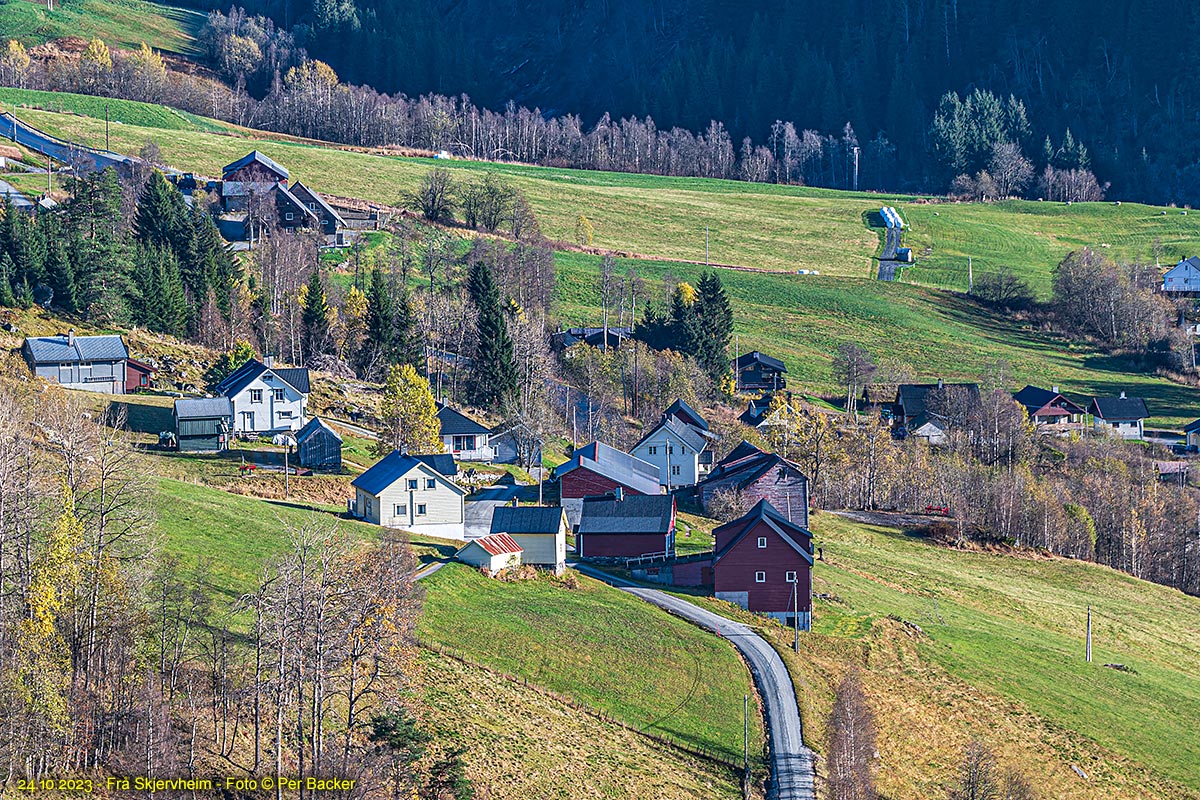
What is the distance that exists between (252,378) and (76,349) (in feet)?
35.5

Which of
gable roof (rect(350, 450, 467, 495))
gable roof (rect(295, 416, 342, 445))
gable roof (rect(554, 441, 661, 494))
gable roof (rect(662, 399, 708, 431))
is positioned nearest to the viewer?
gable roof (rect(350, 450, 467, 495))

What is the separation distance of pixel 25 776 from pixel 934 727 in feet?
112

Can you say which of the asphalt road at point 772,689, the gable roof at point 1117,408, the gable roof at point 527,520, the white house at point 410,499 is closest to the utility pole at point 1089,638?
the asphalt road at point 772,689

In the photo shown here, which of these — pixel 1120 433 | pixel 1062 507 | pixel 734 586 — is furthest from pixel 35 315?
pixel 1120 433

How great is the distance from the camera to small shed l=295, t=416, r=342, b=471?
7369 centimetres

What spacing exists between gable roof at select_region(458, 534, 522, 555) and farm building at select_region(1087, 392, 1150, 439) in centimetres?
7746

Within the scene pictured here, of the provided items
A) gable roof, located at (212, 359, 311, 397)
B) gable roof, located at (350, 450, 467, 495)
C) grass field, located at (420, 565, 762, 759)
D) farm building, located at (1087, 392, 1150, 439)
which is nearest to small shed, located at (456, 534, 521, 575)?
grass field, located at (420, 565, 762, 759)

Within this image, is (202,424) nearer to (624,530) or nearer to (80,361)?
(80,361)

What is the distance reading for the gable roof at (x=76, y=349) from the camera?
260 feet

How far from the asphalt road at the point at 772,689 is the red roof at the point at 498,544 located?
5.95 metres

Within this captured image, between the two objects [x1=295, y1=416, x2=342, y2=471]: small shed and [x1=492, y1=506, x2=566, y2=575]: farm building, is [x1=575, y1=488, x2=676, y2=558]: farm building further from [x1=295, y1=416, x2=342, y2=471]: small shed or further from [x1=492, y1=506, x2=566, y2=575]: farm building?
[x1=295, y1=416, x2=342, y2=471]: small shed

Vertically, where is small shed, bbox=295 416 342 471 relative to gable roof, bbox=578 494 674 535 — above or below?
above

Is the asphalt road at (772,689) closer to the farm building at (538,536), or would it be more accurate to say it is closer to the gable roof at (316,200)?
the farm building at (538,536)

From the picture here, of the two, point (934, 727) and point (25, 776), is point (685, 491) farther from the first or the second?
point (25, 776)
